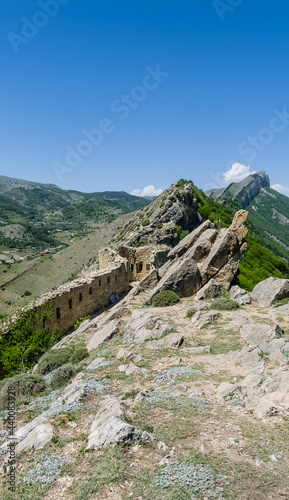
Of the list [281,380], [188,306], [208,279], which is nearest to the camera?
[281,380]

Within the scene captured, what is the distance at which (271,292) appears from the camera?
19.3 meters

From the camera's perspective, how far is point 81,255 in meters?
111

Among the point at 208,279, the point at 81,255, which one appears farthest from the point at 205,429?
the point at 81,255

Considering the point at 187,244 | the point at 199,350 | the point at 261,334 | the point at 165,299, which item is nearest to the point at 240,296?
the point at 165,299

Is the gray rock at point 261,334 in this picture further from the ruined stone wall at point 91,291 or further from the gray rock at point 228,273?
the ruined stone wall at point 91,291

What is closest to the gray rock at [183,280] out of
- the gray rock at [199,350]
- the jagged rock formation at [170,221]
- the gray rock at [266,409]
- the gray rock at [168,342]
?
the gray rock at [168,342]

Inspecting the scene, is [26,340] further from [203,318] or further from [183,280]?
[183,280]

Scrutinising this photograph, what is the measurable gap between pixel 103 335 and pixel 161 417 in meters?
8.68

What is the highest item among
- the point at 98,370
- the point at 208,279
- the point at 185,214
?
the point at 185,214

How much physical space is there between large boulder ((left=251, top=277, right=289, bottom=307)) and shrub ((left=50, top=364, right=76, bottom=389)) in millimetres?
11578

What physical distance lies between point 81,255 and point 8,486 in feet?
350

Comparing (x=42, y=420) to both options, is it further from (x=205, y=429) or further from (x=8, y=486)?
(x=205, y=429)

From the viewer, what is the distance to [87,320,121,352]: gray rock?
16.0 m

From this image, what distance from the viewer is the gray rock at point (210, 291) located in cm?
2119
